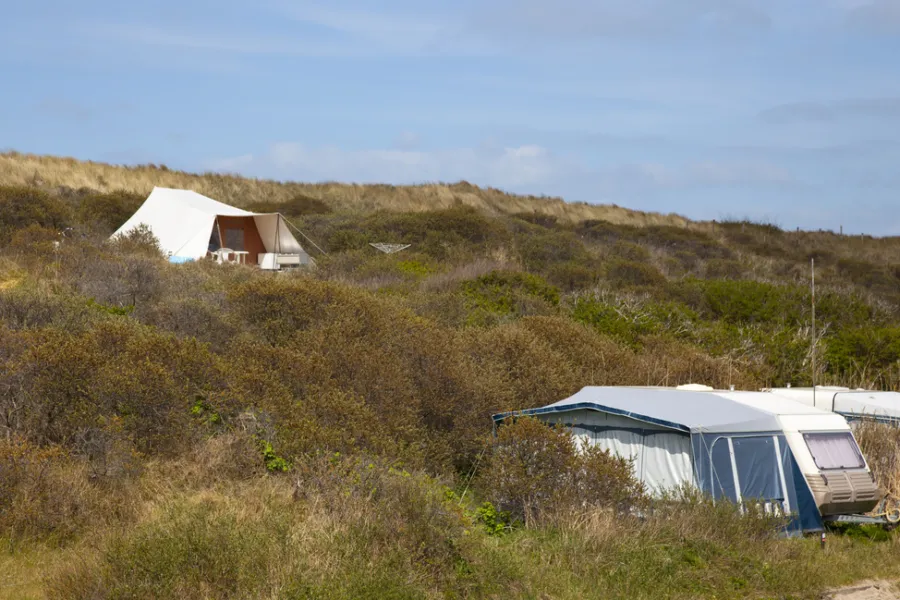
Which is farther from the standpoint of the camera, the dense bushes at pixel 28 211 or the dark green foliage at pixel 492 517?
the dense bushes at pixel 28 211

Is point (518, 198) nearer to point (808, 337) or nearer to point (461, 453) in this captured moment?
point (808, 337)

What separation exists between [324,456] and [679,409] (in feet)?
13.0

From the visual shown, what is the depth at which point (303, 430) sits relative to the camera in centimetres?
898

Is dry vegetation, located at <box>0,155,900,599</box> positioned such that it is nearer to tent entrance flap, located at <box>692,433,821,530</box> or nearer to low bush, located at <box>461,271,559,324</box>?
tent entrance flap, located at <box>692,433,821,530</box>

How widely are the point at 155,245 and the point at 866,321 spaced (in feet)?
57.2

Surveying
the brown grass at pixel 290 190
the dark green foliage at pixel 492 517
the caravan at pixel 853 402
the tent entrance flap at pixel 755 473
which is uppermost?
the brown grass at pixel 290 190

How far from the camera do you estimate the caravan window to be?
34.1 feet

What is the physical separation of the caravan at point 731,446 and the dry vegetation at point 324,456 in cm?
59

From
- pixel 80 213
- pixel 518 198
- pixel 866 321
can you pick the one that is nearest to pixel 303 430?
pixel 866 321

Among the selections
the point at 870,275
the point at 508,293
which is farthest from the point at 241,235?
the point at 870,275

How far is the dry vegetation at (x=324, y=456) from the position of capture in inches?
265

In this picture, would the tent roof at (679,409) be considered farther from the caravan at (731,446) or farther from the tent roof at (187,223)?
the tent roof at (187,223)

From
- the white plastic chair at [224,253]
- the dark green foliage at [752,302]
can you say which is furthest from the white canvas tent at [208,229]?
the dark green foliage at [752,302]

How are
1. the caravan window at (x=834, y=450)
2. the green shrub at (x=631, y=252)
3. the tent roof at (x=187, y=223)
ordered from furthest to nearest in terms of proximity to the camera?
the green shrub at (x=631, y=252), the tent roof at (x=187, y=223), the caravan window at (x=834, y=450)
